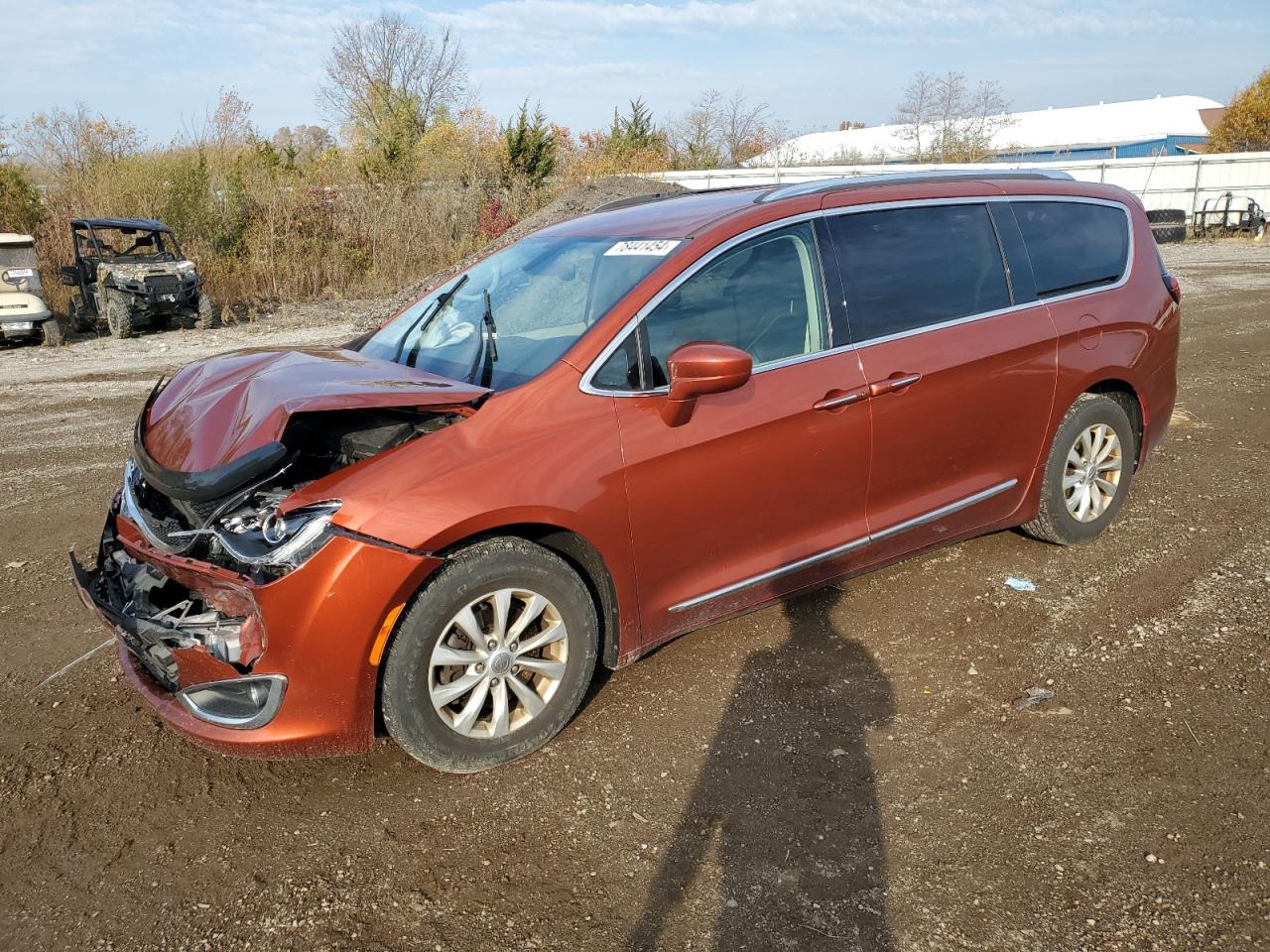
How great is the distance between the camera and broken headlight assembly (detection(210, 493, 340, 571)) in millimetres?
2939

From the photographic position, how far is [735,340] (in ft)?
12.2

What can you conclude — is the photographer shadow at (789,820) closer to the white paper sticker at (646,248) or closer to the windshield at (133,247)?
the white paper sticker at (646,248)

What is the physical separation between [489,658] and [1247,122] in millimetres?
53370

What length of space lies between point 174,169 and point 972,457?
20631mm

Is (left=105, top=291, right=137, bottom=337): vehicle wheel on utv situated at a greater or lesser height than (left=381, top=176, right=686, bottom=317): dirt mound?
lesser

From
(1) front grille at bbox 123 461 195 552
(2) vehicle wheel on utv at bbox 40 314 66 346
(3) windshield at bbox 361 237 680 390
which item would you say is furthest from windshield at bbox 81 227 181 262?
(1) front grille at bbox 123 461 195 552

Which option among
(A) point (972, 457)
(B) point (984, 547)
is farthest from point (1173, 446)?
(A) point (972, 457)

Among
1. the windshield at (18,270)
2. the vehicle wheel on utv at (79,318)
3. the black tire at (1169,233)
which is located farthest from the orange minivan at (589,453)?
the black tire at (1169,233)

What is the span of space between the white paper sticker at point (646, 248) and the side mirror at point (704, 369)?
0.52 meters

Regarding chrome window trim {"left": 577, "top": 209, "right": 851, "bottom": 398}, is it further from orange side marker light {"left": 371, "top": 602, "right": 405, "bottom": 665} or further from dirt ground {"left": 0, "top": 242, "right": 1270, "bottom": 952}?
dirt ground {"left": 0, "top": 242, "right": 1270, "bottom": 952}

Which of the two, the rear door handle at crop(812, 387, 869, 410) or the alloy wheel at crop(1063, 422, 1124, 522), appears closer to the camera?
the rear door handle at crop(812, 387, 869, 410)

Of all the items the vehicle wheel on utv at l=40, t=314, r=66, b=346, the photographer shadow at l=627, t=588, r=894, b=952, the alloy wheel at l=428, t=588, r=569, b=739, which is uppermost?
the alloy wheel at l=428, t=588, r=569, b=739

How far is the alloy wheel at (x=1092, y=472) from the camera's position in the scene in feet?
16.1

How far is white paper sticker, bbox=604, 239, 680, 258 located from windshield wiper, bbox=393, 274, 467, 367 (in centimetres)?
92
